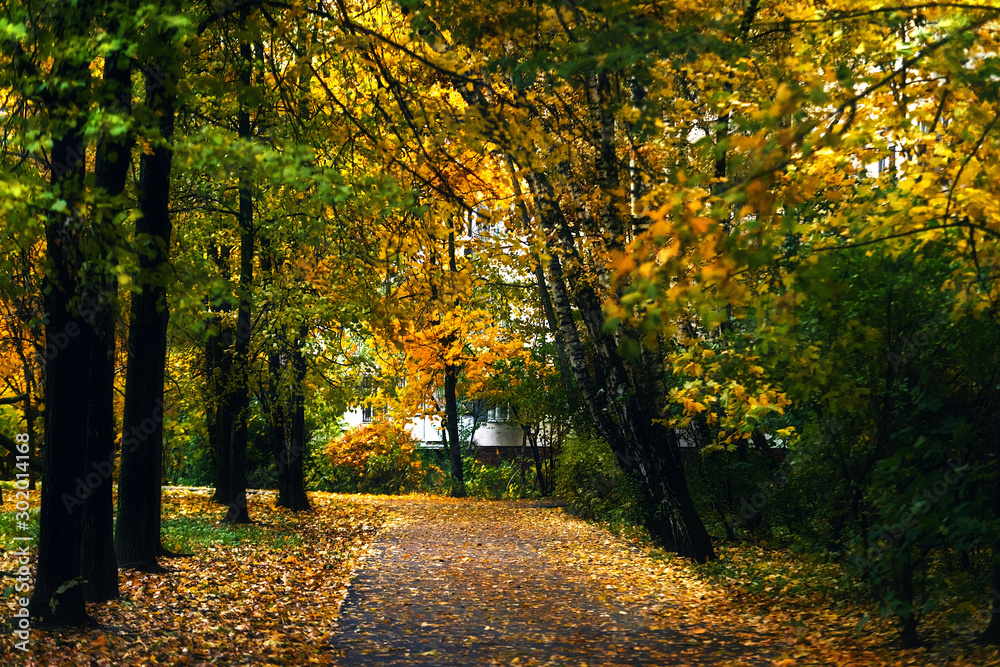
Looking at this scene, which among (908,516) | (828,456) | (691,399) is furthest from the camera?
(691,399)

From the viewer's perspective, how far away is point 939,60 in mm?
5578

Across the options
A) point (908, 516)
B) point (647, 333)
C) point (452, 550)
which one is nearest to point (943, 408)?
point (908, 516)

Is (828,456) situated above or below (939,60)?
below

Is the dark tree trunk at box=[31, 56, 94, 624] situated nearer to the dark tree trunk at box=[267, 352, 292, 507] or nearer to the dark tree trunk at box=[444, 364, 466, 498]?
the dark tree trunk at box=[267, 352, 292, 507]

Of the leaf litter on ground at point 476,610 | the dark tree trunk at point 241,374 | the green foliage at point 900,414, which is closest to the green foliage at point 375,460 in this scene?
the dark tree trunk at point 241,374

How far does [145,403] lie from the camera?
10.7 metres

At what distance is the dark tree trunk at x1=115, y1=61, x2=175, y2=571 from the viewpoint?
10070mm

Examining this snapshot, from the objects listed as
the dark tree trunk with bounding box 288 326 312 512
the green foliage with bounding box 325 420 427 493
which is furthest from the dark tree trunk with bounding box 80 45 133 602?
the green foliage with bounding box 325 420 427 493

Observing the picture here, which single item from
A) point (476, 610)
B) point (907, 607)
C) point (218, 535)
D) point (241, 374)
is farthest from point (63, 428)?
point (241, 374)

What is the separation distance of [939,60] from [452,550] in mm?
12025

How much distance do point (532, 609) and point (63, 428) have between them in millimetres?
5354

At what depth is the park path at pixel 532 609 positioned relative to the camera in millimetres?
7895

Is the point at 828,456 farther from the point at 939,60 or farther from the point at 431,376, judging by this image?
the point at 431,376

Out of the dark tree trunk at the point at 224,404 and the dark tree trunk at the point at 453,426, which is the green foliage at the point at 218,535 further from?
the dark tree trunk at the point at 453,426
